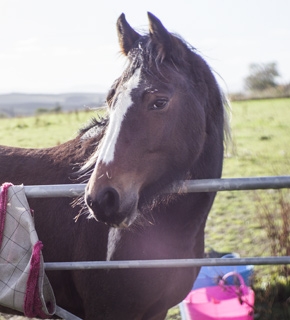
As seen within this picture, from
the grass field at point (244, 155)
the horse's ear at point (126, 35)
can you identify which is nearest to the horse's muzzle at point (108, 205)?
the horse's ear at point (126, 35)

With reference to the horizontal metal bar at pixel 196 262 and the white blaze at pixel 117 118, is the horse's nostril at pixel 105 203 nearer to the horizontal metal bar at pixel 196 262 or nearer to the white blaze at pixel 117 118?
the white blaze at pixel 117 118

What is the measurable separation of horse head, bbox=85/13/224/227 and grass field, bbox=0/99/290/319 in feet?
2.23

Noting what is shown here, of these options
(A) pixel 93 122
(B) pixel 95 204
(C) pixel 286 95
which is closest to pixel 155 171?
(B) pixel 95 204

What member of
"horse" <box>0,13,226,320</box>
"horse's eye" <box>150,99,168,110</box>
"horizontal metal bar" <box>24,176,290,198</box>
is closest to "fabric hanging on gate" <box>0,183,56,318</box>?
"horizontal metal bar" <box>24,176,290,198</box>

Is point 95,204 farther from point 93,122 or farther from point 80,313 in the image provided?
point 80,313

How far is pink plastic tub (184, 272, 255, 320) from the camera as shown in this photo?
138 inches

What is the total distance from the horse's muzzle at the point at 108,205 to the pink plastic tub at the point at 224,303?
5.55 feet

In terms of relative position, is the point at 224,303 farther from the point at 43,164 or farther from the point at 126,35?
the point at 126,35

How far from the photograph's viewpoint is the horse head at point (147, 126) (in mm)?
2139

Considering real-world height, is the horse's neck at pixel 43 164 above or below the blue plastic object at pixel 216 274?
above

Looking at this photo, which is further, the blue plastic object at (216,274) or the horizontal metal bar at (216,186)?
the blue plastic object at (216,274)

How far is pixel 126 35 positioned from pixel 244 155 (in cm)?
906

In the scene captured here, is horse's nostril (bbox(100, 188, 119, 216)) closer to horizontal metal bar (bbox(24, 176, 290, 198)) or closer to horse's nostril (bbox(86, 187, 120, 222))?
horse's nostril (bbox(86, 187, 120, 222))

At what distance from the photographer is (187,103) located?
8.11 ft
